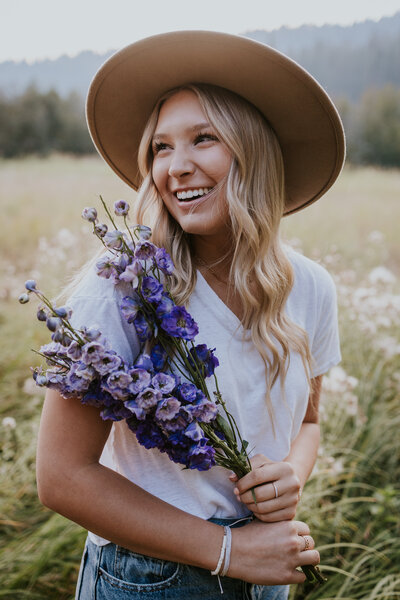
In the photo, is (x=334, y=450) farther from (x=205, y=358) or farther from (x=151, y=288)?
(x=151, y=288)

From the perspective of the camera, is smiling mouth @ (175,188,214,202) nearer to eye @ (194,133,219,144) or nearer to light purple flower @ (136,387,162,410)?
eye @ (194,133,219,144)

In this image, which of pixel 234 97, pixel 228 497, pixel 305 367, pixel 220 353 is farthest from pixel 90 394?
pixel 234 97

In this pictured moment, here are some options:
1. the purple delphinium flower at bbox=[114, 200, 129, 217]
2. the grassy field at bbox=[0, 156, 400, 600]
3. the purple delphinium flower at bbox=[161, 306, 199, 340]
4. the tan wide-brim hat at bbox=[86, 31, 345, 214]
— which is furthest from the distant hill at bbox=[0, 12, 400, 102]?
the purple delphinium flower at bbox=[161, 306, 199, 340]

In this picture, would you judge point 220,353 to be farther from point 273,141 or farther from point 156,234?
point 273,141

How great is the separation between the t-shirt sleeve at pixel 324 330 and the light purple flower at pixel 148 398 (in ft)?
2.51

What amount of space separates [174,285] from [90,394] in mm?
435

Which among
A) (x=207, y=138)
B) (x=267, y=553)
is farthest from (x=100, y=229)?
(x=267, y=553)

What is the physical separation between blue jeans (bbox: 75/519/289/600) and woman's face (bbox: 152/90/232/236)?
0.79m

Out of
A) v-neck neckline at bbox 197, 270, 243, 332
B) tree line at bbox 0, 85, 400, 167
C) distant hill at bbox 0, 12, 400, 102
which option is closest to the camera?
v-neck neckline at bbox 197, 270, 243, 332

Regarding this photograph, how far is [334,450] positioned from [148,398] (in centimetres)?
211

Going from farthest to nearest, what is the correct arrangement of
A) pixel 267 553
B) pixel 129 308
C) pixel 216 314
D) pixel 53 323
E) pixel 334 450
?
pixel 334 450 → pixel 216 314 → pixel 267 553 → pixel 129 308 → pixel 53 323

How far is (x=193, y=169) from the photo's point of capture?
52.0 inches

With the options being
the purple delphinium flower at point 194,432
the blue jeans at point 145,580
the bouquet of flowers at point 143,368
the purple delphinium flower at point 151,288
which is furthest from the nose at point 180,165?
the blue jeans at point 145,580

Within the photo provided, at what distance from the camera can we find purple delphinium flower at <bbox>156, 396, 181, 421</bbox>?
2.86 feet
